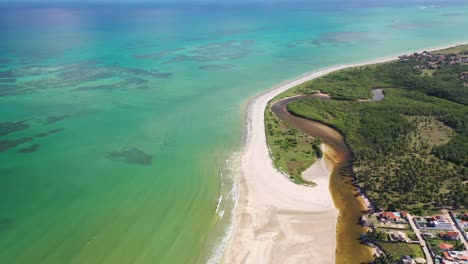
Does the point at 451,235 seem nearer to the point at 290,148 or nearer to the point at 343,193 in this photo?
the point at 343,193

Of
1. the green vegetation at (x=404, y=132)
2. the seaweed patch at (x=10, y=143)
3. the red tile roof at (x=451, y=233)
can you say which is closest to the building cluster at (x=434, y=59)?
the green vegetation at (x=404, y=132)

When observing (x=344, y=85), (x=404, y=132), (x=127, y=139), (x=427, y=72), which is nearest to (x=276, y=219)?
(x=127, y=139)

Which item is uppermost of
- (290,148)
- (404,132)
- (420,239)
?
(404,132)

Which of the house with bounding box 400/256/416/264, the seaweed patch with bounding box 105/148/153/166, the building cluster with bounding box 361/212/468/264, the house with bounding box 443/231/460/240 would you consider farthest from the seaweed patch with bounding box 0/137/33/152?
the house with bounding box 443/231/460/240

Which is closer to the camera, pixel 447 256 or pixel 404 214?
pixel 447 256

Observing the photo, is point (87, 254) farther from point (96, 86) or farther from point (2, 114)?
point (96, 86)

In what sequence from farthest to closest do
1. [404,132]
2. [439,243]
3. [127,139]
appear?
[127,139]
[404,132]
[439,243]

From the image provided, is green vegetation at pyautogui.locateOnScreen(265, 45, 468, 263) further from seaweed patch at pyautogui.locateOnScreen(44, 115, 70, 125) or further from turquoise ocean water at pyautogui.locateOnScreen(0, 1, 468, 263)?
seaweed patch at pyautogui.locateOnScreen(44, 115, 70, 125)
